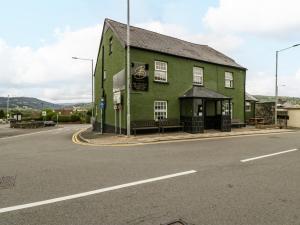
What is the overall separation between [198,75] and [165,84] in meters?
4.20

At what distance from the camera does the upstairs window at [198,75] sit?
74.4ft

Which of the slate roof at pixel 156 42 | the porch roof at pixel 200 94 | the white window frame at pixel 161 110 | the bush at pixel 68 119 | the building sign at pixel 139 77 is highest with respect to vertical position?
the slate roof at pixel 156 42

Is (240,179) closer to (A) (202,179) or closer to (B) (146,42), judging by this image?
(A) (202,179)

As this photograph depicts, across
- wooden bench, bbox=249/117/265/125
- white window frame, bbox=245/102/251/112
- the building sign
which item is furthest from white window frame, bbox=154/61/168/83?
white window frame, bbox=245/102/251/112

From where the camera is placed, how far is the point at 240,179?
638 centimetres

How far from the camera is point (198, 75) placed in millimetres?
23016

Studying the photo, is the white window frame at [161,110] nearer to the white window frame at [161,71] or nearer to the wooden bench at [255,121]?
the white window frame at [161,71]

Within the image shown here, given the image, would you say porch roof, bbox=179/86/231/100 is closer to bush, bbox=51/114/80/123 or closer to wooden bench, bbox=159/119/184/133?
wooden bench, bbox=159/119/184/133

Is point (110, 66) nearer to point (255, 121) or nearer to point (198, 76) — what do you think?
point (198, 76)

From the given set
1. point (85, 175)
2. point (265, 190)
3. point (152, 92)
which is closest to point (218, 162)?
point (265, 190)

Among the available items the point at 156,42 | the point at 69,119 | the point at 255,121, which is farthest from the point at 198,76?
the point at 69,119

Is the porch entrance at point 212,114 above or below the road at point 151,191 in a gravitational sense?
above

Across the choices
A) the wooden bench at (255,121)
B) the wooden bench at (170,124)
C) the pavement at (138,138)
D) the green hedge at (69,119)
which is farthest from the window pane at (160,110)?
the green hedge at (69,119)

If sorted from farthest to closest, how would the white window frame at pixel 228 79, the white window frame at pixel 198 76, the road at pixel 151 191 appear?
the white window frame at pixel 228 79 < the white window frame at pixel 198 76 < the road at pixel 151 191
